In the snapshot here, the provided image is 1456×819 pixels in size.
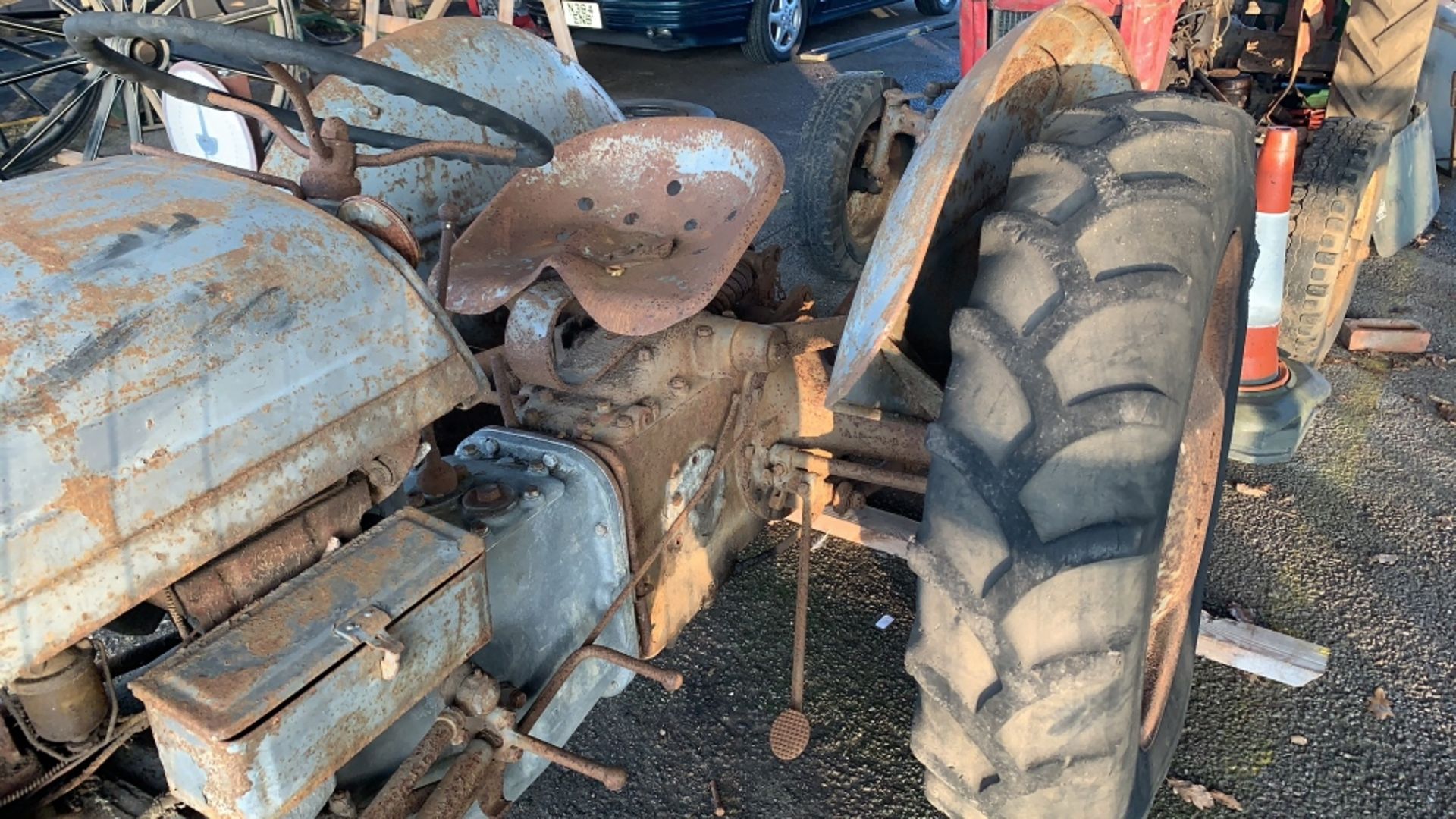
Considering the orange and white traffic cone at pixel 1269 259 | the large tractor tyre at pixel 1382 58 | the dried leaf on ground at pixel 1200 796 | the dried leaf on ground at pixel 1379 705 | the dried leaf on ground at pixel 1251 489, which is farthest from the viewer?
the large tractor tyre at pixel 1382 58

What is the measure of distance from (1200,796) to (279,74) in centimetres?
206

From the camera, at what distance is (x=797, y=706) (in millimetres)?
1924

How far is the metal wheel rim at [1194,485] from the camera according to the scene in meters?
1.84

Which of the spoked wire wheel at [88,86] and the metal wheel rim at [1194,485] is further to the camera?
the spoked wire wheel at [88,86]

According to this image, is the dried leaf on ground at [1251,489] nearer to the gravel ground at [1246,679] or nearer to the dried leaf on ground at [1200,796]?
the gravel ground at [1246,679]

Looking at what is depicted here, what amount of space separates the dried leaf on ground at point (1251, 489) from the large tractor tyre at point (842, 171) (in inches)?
55.1

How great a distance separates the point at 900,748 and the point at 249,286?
64.1 inches

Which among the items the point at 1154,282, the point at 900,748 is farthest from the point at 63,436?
the point at 900,748

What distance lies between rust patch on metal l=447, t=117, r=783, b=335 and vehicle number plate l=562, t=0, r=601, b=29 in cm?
690

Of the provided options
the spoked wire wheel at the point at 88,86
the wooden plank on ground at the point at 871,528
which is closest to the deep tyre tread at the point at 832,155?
the wooden plank on ground at the point at 871,528

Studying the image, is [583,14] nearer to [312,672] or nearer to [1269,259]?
[1269,259]

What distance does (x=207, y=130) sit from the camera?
2.17 metres

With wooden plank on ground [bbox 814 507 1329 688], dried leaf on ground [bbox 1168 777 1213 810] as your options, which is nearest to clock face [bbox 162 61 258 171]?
wooden plank on ground [bbox 814 507 1329 688]

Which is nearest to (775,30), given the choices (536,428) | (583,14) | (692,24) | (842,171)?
(692,24)
